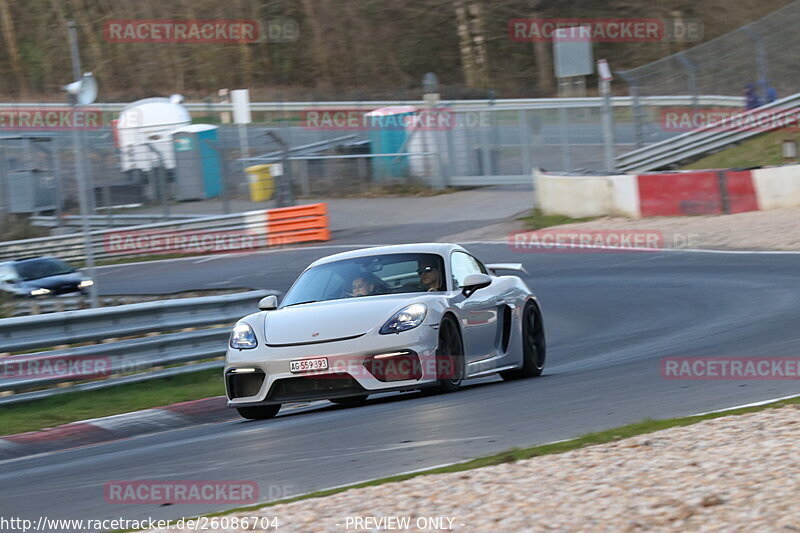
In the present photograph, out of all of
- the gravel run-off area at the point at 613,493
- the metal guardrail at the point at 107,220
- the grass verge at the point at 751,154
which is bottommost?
the gravel run-off area at the point at 613,493

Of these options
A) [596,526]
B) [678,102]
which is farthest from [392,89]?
[596,526]

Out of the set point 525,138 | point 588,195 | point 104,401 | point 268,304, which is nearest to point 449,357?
point 268,304

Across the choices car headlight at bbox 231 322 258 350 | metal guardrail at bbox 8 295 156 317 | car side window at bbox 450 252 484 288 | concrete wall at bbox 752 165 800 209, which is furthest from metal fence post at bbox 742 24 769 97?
car headlight at bbox 231 322 258 350

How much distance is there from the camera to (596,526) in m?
4.67

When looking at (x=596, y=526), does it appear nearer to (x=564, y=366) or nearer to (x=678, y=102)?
(x=564, y=366)

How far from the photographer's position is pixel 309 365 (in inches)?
356

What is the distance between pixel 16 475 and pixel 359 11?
44233 millimetres

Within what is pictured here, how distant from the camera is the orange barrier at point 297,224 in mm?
28797

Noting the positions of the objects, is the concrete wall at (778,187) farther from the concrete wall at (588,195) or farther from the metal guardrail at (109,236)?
the metal guardrail at (109,236)

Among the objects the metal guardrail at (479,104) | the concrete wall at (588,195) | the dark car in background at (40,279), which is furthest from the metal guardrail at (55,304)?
the metal guardrail at (479,104)

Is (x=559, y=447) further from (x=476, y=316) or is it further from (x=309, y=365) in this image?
(x=476, y=316)

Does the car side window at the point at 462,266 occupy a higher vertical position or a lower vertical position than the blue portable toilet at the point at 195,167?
lower

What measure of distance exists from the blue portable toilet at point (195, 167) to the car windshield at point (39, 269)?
7089 millimetres

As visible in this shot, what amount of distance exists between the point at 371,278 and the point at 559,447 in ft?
12.5
